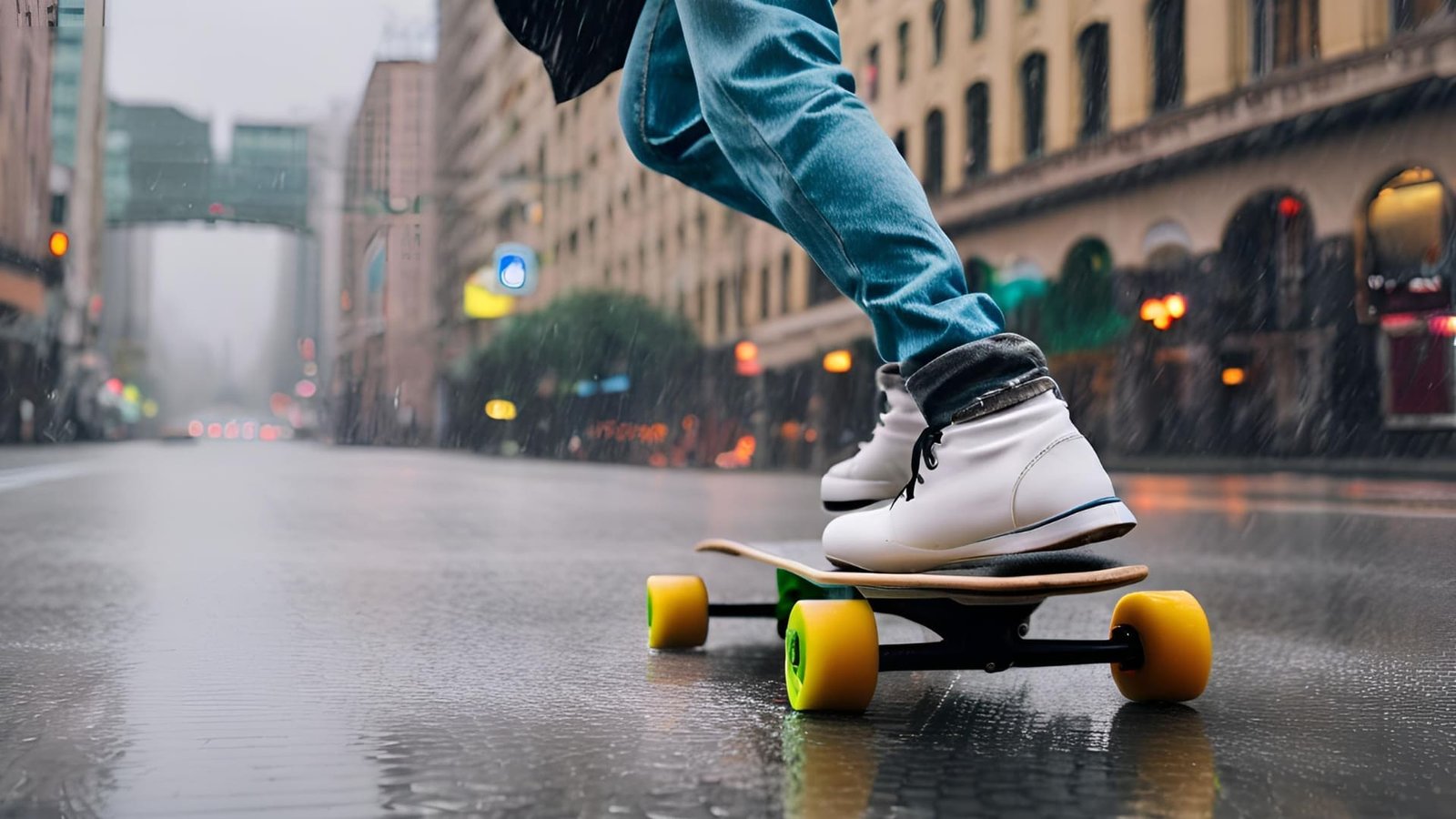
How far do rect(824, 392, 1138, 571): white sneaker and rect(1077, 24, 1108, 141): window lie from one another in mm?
22901

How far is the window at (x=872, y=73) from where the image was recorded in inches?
1212

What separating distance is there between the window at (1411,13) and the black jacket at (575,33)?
61.0ft

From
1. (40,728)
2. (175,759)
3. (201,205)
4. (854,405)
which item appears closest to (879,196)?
(175,759)

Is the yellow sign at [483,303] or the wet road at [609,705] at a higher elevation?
the yellow sign at [483,303]

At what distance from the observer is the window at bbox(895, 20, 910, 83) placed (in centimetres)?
2934

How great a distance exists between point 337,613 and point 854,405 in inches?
1111

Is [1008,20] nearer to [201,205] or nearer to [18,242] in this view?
[201,205]

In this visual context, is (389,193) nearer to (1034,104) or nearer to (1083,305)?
(1083,305)

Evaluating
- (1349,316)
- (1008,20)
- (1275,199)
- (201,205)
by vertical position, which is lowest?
(201,205)

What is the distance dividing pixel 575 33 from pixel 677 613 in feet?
3.61

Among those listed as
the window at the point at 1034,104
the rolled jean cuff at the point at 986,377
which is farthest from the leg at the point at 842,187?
the window at the point at 1034,104

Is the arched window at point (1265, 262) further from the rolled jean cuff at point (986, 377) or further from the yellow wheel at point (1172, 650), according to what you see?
the rolled jean cuff at point (986, 377)

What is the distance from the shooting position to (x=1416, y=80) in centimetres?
1809

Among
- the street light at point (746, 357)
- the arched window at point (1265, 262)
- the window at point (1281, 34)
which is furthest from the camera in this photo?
the street light at point (746, 357)
